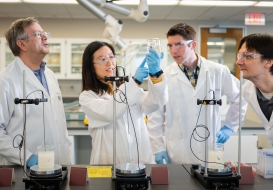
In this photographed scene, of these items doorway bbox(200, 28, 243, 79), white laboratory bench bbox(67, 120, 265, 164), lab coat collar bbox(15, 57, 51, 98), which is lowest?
white laboratory bench bbox(67, 120, 265, 164)

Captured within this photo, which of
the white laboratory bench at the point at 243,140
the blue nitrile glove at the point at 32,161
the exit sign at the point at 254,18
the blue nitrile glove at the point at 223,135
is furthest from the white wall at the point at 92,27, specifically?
the blue nitrile glove at the point at 32,161

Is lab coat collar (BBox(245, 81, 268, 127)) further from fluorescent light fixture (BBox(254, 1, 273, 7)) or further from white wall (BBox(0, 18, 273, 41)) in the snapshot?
white wall (BBox(0, 18, 273, 41))

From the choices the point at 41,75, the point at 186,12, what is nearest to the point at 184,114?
the point at 41,75

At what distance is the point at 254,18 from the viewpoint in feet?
16.2

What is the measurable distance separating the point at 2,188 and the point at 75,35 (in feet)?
15.2

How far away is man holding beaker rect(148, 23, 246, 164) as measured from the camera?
200 cm

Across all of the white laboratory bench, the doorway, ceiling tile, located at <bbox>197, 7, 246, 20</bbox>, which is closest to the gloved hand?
the white laboratory bench

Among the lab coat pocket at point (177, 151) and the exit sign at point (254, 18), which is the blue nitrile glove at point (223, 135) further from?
the exit sign at point (254, 18)

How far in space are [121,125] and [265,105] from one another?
814 millimetres

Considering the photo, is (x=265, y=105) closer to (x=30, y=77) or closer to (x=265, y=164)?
(x=265, y=164)

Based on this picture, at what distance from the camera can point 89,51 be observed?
181cm

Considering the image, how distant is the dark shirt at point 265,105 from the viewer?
168cm

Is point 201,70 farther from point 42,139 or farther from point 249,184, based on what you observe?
point 42,139

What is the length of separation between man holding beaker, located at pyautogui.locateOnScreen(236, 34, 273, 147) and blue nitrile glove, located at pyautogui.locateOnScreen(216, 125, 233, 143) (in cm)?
39
